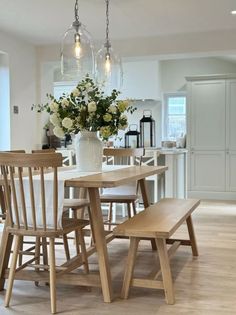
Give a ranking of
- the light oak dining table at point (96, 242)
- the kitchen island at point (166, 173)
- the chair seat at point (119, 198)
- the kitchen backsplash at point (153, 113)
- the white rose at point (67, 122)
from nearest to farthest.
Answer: the light oak dining table at point (96, 242) → the white rose at point (67, 122) → the chair seat at point (119, 198) → the kitchen island at point (166, 173) → the kitchen backsplash at point (153, 113)

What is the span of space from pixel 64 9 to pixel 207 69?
4379 millimetres

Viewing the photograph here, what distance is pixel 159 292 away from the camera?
3.01m

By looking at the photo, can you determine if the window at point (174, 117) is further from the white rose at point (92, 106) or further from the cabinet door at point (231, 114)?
the white rose at point (92, 106)

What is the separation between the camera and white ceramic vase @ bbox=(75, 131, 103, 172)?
11.2 ft

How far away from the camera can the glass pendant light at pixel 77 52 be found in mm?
3740

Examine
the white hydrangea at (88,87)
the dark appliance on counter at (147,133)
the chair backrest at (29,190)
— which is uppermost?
the white hydrangea at (88,87)

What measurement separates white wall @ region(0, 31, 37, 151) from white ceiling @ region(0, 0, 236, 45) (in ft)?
0.69

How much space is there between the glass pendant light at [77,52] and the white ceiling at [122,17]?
0.60 m

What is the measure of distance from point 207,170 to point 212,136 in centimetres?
61

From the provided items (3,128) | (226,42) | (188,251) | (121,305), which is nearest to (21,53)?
(3,128)

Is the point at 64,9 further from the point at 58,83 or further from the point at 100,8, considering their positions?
the point at 58,83

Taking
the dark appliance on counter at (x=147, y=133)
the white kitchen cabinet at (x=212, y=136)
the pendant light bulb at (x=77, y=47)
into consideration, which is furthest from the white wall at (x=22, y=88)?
the white kitchen cabinet at (x=212, y=136)

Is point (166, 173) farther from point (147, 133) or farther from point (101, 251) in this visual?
point (101, 251)

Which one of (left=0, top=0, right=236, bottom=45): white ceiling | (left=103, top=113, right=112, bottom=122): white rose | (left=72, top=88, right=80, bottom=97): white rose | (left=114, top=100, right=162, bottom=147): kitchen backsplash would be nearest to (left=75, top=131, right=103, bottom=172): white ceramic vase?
(left=103, top=113, right=112, bottom=122): white rose
